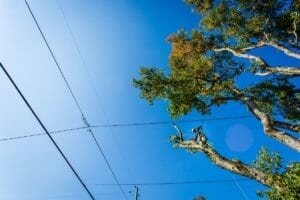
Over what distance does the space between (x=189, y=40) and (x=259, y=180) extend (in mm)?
12906

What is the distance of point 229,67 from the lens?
21594mm

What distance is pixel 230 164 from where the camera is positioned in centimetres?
1365

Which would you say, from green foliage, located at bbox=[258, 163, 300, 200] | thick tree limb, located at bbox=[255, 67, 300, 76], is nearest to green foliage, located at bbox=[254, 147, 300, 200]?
green foliage, located at bbox=[258, 163, 300, 200]

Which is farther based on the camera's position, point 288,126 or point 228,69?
point 228,69

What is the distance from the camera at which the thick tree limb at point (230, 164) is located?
1287cm

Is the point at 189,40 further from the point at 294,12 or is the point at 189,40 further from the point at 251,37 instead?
the point at 294,12

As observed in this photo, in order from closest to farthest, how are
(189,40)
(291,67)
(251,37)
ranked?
(291,67) < (251,37) < (189,40)

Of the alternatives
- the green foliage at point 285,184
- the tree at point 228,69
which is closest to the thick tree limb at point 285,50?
the tree at point 228,69

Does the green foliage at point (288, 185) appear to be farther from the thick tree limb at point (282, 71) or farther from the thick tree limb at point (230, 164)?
the thick tree limb at point (282, 71)

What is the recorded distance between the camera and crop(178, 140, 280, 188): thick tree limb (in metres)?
12.9

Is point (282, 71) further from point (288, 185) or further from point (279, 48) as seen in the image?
point (288, 185)

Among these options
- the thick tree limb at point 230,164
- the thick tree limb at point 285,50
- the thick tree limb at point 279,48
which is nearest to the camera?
the thick tree limb at point 230,164

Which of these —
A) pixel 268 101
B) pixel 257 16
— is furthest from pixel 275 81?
pixel 257 16

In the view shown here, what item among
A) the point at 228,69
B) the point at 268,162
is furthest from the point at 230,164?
the point at 228,69
